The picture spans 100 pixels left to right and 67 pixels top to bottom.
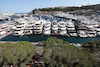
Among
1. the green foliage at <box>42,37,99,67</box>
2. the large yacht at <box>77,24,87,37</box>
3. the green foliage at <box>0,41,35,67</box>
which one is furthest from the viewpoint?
the large yacht at <box>77,24,87,37</box>

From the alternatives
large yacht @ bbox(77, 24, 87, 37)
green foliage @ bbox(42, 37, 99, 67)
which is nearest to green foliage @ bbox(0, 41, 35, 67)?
green foliage @ bbox(42, 37, 99, 67)

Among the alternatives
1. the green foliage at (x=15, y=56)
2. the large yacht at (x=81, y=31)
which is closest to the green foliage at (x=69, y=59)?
the green foliage at (x=15, y=56)

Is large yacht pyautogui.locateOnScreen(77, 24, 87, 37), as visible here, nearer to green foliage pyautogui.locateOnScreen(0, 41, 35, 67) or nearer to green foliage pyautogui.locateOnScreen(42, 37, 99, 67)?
green foliage pyautogui.locateOnScreen(42, 37, 99, 67)

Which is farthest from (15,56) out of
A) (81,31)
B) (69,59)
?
(81,31)

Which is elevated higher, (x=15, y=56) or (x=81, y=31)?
(x=81, y=31)

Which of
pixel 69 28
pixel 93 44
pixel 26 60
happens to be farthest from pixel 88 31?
pixel 26 60

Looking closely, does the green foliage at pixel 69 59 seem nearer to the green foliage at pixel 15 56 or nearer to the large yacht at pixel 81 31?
the green foliage at pixel 15 56

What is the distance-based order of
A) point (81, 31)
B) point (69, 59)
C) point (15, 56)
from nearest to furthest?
point (69, 59) → point (15, 56) → point (81, 31)

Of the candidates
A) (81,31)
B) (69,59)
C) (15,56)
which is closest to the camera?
(69,59)

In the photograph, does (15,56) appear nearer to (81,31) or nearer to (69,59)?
(69,59)

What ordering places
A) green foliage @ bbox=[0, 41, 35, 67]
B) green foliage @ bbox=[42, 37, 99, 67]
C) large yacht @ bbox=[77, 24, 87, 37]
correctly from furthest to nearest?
large yacht @ bbox=[77, 24, 87, 37]
green foliage @ bbox=[0, 41, 35, 67]
green foliage @ bbox=[42, 37, 99, 67]

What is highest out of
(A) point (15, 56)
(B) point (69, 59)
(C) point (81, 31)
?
(C) point (81, 31)

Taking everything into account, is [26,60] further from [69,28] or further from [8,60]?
[69,28]
